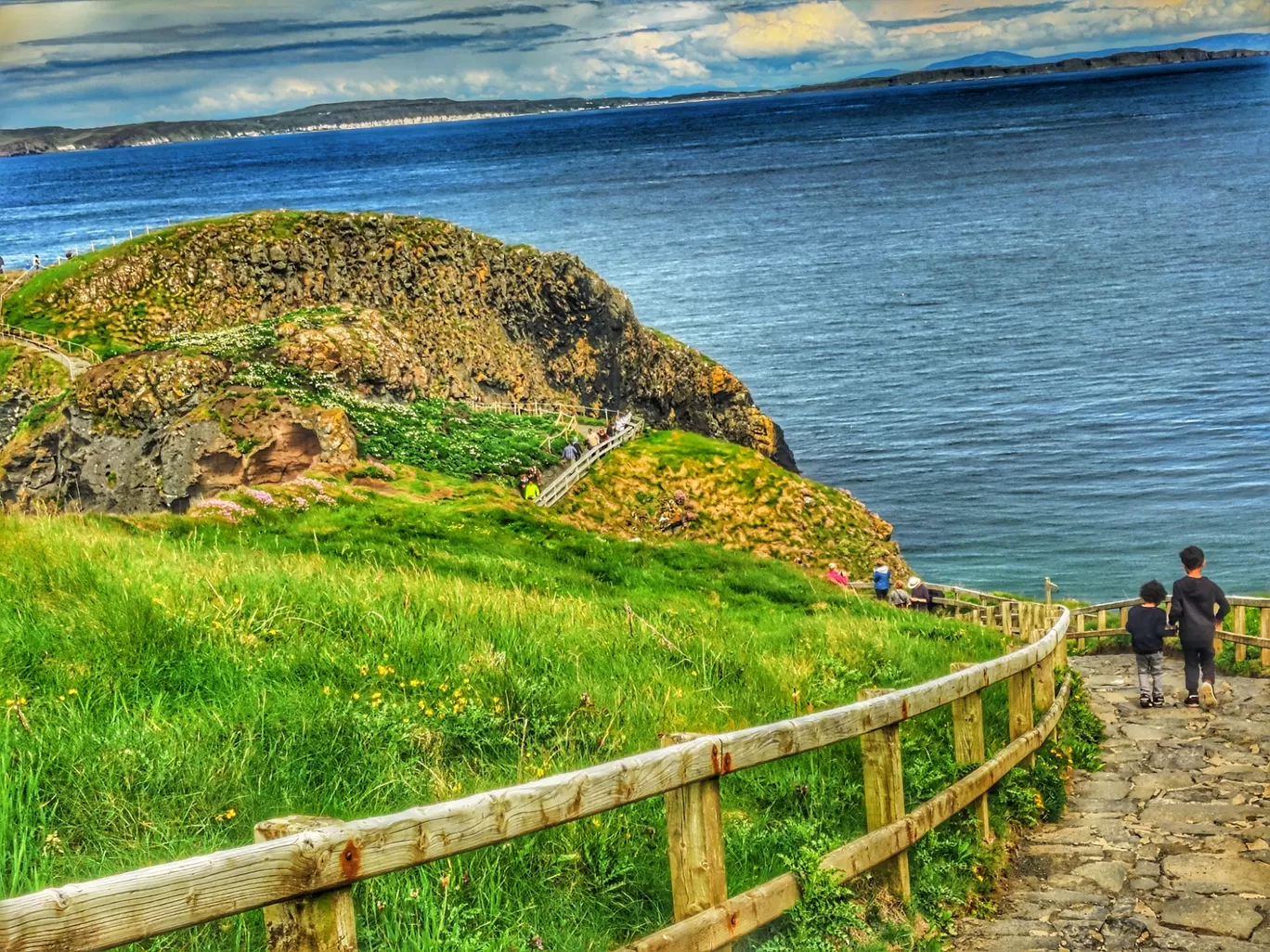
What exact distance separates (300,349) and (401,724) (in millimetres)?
29567

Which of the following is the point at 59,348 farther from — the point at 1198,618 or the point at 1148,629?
the point at 1198,618

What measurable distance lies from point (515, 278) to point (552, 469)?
56.1 ft

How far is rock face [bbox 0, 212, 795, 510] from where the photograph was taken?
2925cm

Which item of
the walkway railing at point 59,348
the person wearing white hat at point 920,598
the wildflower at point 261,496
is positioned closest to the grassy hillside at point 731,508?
the person wearing white hat at point 920,598

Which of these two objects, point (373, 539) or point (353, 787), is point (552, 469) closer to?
point (373, 539)

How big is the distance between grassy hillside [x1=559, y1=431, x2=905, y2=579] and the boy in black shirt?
1986 centimetres

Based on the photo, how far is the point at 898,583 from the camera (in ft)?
111

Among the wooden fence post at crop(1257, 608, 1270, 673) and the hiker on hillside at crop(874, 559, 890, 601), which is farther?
the hiker on hillside at crop(874, 559, 890, 601)

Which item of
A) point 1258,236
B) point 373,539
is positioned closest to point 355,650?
point 373,539

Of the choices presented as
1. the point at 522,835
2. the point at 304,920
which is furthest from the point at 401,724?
the point at 304,920

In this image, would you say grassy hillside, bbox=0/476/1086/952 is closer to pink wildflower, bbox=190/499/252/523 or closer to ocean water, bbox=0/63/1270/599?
pink wildflower, bbox=190/499/252/523

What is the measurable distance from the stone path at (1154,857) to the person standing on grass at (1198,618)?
1.13 metres

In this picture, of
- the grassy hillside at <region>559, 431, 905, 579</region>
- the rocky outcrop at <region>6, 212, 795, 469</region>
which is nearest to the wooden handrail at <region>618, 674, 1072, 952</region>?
the grassy hillside at <region>559, 431, 905, 579</region>

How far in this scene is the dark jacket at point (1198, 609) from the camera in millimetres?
13578
